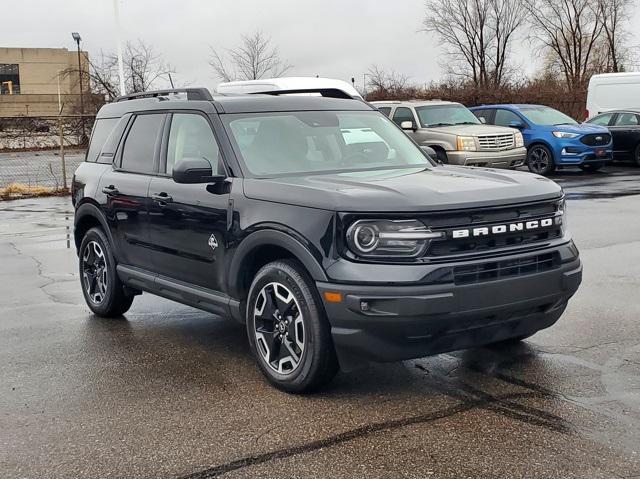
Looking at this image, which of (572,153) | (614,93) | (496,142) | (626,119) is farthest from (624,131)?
(496,142)

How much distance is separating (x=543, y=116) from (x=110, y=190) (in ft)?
51.8

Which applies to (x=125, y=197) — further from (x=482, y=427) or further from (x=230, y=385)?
(x=482, y=427)

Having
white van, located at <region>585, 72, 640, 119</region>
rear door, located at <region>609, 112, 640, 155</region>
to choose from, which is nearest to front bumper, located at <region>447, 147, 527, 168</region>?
rear door, located at <region>609, 112, 640, 155</region>

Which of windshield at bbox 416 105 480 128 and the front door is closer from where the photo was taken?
the front door

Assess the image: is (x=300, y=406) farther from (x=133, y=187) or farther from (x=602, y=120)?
(x=602, y=120)

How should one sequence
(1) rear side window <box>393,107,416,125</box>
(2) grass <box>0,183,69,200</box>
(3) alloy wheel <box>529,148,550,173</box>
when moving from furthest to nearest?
1. (3) alloy wheel <box>529,148,550,173</box>
2. (2) grass <box>0,183,69,200</box>
3. (1) rear side window <box>393,107,416,125</box>

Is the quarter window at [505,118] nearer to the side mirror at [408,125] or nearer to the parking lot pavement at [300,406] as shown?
the side mirror at [408,125]

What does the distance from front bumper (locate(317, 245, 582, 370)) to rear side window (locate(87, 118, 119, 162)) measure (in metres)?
3.43

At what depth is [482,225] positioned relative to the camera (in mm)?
4410

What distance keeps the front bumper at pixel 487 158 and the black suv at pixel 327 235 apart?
10.4 metres

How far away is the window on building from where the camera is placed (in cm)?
8031

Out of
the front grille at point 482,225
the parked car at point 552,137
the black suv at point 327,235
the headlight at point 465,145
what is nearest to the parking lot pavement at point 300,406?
the black suv at point 327,235

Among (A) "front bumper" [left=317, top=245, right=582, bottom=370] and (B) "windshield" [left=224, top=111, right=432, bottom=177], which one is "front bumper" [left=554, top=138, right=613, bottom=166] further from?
(A) "front bumper" [left=317, top=245, right=582, bottom=370]

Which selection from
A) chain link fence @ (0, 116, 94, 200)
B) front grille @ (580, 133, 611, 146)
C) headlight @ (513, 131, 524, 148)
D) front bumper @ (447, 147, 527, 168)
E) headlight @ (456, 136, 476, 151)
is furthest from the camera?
front grille @ (580, 133, 611, 146)
